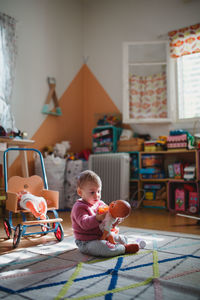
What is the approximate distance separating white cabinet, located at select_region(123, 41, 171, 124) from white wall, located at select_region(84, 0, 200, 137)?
0.29m

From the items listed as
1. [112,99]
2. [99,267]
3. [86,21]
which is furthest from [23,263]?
[86,21]

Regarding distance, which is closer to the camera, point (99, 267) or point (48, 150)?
point (99, 267)

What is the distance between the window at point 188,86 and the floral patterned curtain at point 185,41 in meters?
0.11

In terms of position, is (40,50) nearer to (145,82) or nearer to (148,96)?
(145,82)

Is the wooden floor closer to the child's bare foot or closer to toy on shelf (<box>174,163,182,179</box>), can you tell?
toy on shelf (<box>174,163,182,179</box>)

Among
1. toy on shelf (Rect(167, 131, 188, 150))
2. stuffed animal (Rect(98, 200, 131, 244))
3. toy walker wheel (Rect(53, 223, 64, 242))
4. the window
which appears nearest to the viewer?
stuffed animal (Rect(98, 200, 131, 244))

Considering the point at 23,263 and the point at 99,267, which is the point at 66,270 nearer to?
the point at 99,267

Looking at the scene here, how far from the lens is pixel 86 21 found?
4.92 metres

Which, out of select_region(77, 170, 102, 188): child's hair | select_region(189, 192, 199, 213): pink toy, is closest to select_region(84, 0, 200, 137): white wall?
select_region(189, 192, 199, 213): pink toy

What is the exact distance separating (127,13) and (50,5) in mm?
1155

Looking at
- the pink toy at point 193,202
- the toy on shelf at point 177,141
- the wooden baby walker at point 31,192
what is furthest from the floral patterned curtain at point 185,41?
the wooden baby walker at point 31,192

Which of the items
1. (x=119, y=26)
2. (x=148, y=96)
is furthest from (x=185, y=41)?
(x=119, y=26)

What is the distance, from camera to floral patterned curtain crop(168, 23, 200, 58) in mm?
3912

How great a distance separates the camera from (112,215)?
166 cm
